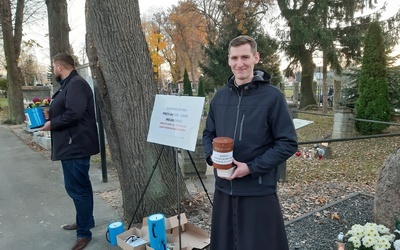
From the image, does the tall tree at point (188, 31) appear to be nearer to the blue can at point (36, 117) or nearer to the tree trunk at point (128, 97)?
the tree trunk at point (128, 97)

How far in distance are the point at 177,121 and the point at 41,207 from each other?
3.11 metres

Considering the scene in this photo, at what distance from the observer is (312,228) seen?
3393mm

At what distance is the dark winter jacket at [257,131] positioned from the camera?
204 centimetres

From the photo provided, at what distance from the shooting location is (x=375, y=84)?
10.6 metres

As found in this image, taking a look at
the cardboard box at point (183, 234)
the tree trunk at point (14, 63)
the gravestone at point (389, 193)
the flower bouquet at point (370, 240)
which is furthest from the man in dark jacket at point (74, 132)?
the tree trunk at point (14, 63)

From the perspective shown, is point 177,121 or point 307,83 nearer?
point 177,121

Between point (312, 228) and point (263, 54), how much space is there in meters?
17.2

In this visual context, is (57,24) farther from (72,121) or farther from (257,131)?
(257,131)

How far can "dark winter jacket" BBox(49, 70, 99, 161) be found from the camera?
10.3ft

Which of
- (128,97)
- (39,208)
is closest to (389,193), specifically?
(128,97)

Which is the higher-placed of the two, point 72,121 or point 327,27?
point 327,27

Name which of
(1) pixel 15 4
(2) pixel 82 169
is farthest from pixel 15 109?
(2) pixel 82 169

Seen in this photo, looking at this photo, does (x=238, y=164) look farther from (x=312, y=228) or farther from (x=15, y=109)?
(x=15, y=109)

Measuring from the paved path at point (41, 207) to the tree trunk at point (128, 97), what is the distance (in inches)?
28.8
